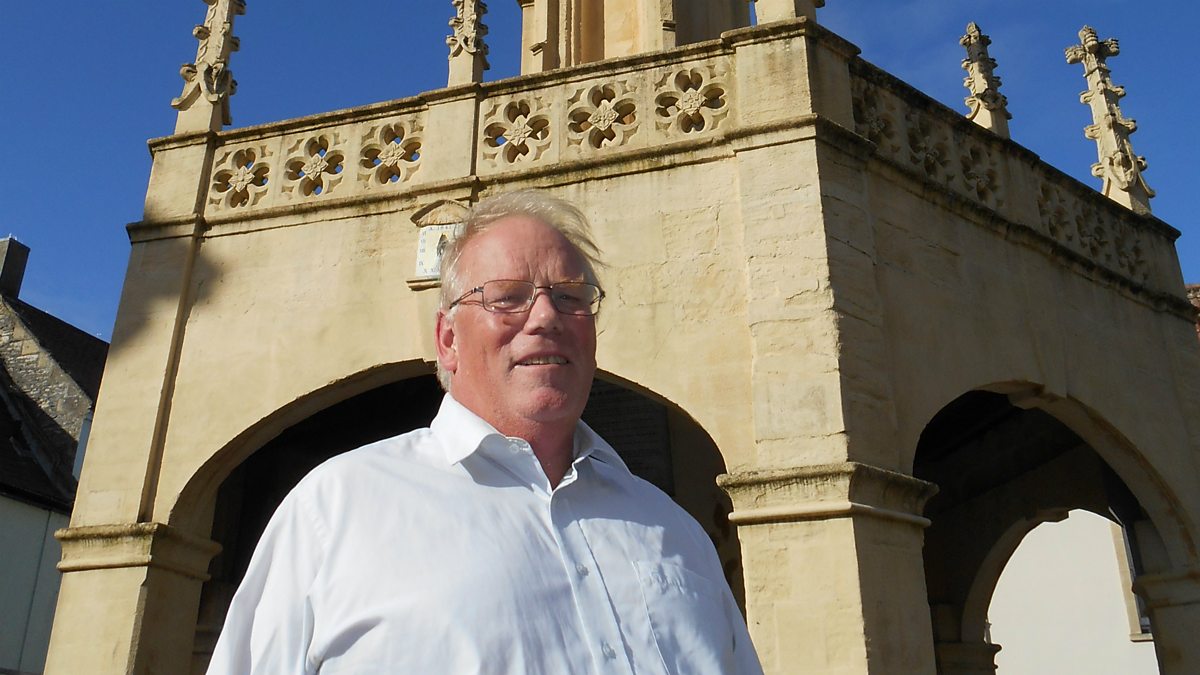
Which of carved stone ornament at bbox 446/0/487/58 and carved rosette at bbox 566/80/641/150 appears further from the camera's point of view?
carved stone ornament at bbox 446/0/487/58

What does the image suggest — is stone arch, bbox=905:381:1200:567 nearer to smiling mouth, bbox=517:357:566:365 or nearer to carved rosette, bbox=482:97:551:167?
carved rosette, bbox=482:97:551:167

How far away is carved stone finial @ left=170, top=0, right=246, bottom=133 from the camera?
7.15m

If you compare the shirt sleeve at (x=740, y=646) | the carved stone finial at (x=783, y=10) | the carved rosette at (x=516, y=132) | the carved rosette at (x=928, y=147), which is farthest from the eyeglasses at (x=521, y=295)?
the carved rosette at (x=928, y=147)

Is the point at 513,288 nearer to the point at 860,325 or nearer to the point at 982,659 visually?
the point at 860,325

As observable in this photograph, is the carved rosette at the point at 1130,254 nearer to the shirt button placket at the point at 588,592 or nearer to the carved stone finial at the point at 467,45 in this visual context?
the carved stone finial at the point at 467,45

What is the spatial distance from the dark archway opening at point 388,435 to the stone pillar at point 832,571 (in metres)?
3.25

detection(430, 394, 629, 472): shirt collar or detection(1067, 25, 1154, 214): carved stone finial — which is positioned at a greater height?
detection(1067, 25, 1154, 214): carved stone finial

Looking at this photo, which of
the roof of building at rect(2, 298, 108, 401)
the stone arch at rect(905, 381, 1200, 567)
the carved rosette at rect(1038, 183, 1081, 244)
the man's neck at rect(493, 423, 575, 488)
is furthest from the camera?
the roof of building at rect(2, 298, 108, 401)

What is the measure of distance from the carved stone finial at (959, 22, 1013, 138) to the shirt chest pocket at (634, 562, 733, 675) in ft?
20.3

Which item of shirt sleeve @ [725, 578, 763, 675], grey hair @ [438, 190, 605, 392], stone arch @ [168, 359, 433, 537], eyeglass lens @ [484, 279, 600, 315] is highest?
stone arch @ [168, 359, 433, 537]

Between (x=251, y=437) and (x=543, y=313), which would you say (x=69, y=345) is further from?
(x=543, y=313)

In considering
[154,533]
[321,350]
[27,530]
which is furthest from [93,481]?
[27,530]

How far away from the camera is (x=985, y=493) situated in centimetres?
980

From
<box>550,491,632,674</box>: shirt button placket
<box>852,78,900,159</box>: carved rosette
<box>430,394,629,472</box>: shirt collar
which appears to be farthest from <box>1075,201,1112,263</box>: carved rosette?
<box>550,491,632,674</box>: shirt button placket
